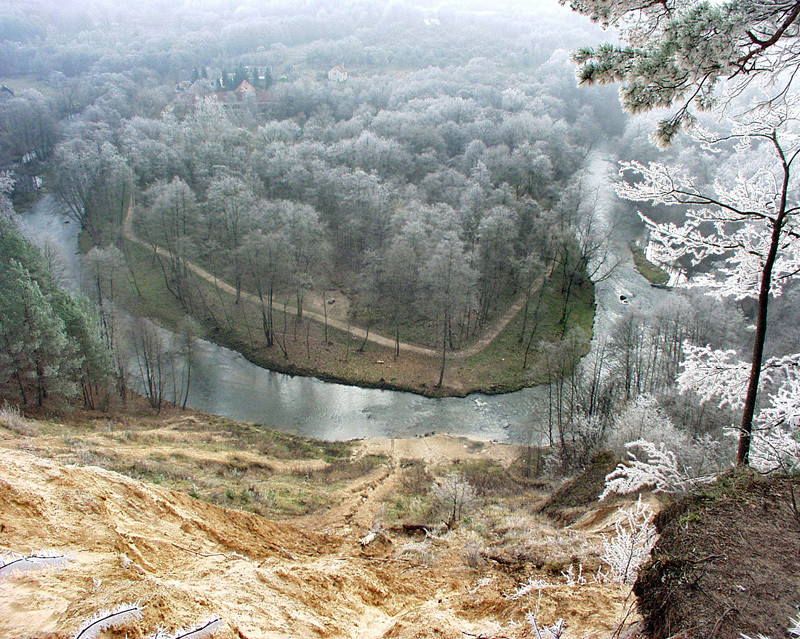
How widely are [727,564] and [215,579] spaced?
635 centimetres

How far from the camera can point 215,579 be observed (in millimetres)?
6914

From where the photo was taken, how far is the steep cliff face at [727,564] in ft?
14.9

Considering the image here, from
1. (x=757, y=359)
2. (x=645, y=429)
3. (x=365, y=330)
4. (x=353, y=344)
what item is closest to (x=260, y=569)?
(x=757, y=359)

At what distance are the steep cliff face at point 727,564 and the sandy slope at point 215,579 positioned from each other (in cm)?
102

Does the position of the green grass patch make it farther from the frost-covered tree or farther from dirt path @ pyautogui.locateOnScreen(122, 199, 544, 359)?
the frost-covered tree

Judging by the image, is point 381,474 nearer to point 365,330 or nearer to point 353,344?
point 353,344

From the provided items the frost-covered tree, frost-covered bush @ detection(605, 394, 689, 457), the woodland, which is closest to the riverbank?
the woodland

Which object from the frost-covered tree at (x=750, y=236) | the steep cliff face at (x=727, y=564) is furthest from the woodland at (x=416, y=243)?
the steep cliff face at (x=727, y=564)

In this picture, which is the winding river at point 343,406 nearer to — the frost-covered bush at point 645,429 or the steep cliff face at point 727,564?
the frost-covered bush at point 645,429

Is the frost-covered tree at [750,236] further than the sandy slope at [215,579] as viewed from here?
Yes

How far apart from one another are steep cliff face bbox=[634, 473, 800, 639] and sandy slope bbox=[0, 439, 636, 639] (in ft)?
3.33

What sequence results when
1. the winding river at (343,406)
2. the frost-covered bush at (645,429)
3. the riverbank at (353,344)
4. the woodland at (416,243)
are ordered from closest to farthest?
the woodland at (416,243)
the frost-covered bush at (645,429)
the winding river at (343,406)
the riverbank at (353,344)

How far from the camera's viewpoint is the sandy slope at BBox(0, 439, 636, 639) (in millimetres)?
5070

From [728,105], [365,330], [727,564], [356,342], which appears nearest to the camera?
[727,564]
